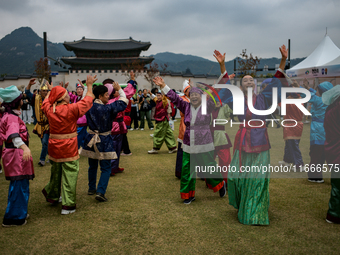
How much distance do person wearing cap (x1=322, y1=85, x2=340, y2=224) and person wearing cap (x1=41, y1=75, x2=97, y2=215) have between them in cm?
318

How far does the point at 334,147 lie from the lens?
3.46m

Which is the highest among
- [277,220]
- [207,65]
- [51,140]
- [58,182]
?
[207,65]

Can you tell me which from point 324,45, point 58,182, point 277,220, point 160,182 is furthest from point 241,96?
point 324,45

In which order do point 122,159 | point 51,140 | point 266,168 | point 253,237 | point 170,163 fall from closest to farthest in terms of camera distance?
point 253,237
point 266,168
point 51,140
point 170,163
point 122,159

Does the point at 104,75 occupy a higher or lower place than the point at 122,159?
higher

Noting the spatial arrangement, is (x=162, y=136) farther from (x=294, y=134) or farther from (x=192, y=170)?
(x=192, y=170)

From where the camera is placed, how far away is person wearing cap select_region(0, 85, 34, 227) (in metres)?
3.35

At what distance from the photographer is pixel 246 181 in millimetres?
3408

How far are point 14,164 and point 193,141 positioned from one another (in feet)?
7.97

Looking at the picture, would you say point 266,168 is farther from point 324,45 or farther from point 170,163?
point 324,45

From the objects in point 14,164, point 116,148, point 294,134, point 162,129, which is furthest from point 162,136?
point 14,164

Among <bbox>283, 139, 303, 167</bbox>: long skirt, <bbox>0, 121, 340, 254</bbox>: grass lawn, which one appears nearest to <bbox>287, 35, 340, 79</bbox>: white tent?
<bbox>283, 139, 303, 167</bbox>: long skirt

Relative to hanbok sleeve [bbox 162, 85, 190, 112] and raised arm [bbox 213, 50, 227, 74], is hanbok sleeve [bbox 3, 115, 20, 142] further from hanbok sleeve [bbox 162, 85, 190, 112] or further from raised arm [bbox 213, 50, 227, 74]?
raised arm [bbox 213, 50, 227, 74]

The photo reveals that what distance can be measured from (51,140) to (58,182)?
0.67 m
